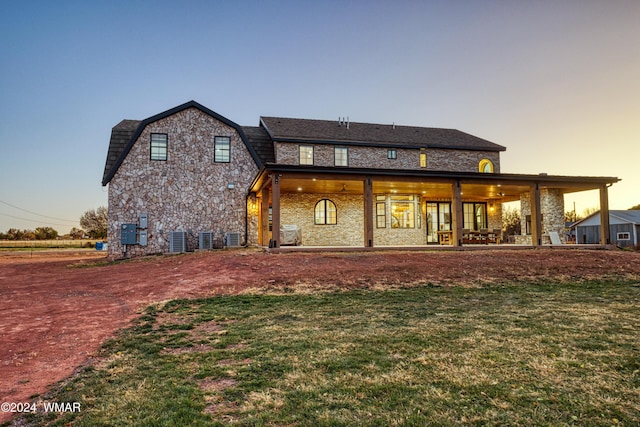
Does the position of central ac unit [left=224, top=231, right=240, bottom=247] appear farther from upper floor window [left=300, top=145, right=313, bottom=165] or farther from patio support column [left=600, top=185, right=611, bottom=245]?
patio support column [left=600, top=185, right=611, bottom=245]

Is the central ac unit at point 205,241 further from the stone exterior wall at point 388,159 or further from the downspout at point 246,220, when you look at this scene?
the stone exterior wall at point 388,159

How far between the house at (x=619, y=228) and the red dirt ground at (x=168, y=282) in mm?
25446

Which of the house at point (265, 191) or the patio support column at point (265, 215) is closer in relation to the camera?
the patio support column at point (265, 215)

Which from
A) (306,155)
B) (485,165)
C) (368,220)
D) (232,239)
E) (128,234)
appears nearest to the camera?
(368,220)

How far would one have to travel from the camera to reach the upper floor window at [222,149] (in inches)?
687

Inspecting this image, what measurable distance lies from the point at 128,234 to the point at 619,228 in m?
41.0

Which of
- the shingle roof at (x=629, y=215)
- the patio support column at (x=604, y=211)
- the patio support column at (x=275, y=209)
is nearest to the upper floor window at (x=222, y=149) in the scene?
the patio support column at (x=275, y=209)

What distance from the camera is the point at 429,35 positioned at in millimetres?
17578

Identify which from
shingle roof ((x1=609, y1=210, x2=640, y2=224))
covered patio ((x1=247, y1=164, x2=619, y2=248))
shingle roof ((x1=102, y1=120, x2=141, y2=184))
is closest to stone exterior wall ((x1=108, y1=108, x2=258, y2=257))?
shingle roof ((x1=102, y1=120, x2=141, y2=184))

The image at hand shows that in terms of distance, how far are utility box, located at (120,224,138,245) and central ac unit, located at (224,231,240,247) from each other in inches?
170

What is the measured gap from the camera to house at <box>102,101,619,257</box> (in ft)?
53.1

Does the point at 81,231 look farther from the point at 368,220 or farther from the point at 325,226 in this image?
the point at 368,220

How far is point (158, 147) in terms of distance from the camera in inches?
664

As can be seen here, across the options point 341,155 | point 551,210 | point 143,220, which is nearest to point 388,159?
point 341,155
